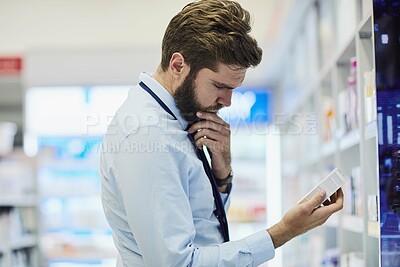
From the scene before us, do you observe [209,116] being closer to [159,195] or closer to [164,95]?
[164,95]

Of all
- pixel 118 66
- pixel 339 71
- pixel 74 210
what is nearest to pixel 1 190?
pixel 74 210

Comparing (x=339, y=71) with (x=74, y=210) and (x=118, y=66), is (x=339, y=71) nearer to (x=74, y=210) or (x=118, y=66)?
(x=118, y=66)

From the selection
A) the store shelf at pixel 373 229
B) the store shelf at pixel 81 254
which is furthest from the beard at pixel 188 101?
the store shelf at pixel 81 254

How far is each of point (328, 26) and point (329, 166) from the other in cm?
88

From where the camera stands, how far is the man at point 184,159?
6.39 feet

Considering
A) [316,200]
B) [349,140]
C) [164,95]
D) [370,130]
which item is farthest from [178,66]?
[349,140]

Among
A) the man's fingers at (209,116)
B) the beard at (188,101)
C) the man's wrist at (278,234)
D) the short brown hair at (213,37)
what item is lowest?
the man's wrist at (278,234)

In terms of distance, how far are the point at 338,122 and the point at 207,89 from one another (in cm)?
175

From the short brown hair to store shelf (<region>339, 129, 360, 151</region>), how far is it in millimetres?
1071

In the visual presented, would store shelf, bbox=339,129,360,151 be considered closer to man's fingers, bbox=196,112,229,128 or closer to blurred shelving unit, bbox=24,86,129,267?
man's fingers, bbox=196,112,229,128

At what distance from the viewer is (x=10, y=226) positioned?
6.45 m

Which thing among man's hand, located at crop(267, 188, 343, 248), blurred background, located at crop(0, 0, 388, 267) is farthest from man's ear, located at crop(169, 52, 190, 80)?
blurred background, located at crop(0, 0, 388, 267)

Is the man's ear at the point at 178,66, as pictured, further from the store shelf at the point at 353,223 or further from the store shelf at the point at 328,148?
the store shelf at the point at 328,148

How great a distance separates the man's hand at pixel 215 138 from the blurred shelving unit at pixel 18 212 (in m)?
4.44
